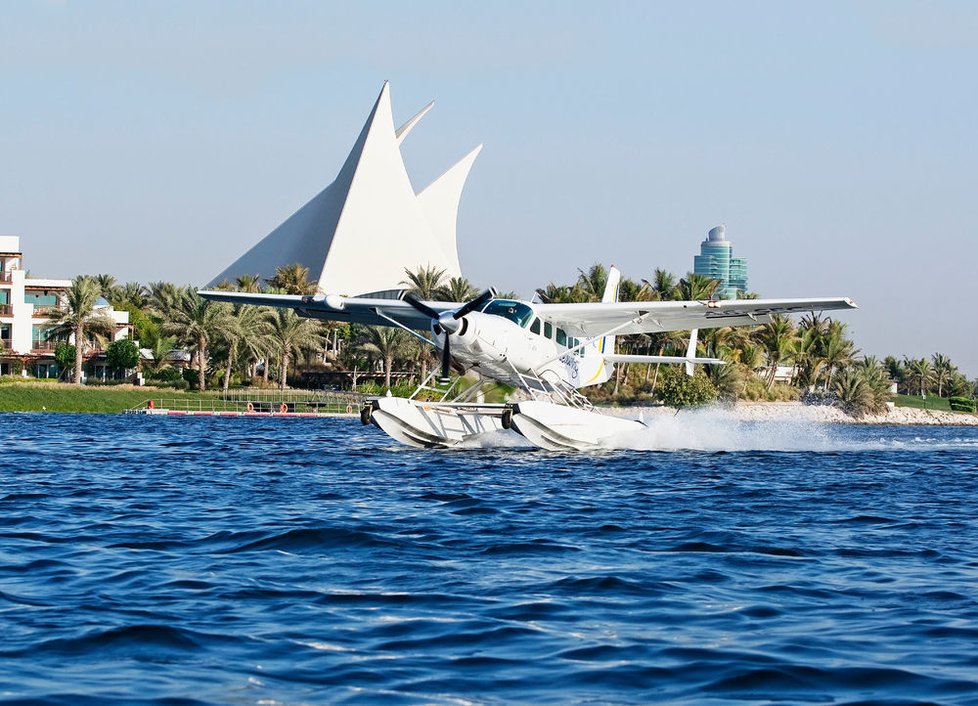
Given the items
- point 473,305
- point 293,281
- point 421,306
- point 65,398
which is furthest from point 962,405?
point 473,305

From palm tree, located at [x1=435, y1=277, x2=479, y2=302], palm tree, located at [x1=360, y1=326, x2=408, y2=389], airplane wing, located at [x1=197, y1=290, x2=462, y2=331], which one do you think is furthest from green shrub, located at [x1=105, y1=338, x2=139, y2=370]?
airplane wing, located at [x1=197, y1=290, x2=462, y2=331]

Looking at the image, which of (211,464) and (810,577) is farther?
(211,464)

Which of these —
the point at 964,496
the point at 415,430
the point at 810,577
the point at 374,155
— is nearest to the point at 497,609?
the point at 810,577

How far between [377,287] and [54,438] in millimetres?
71250

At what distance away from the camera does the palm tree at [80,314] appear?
6400 centimetres

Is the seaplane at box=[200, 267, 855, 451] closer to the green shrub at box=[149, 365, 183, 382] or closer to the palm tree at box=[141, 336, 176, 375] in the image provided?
the green shrub at box=[149, 365, 183, 382]

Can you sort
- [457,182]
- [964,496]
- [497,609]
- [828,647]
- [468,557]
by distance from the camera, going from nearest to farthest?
[828,647]
[497,609]
[468,557]
[964,496]
[457,182]

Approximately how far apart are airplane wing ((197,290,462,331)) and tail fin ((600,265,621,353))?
463 centimetres

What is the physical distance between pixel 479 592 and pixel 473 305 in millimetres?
13688

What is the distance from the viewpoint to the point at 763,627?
7.10 m

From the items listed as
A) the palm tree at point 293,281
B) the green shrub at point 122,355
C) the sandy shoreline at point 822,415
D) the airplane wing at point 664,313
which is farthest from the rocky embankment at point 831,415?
the airplane wing at point 664,313

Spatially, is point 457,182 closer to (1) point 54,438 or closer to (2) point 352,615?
(1) point 54,438

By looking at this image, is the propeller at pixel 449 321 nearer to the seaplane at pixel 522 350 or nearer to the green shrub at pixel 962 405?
the seaplane at pixel 522 350

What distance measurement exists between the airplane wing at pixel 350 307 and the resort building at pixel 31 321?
40916 mm
